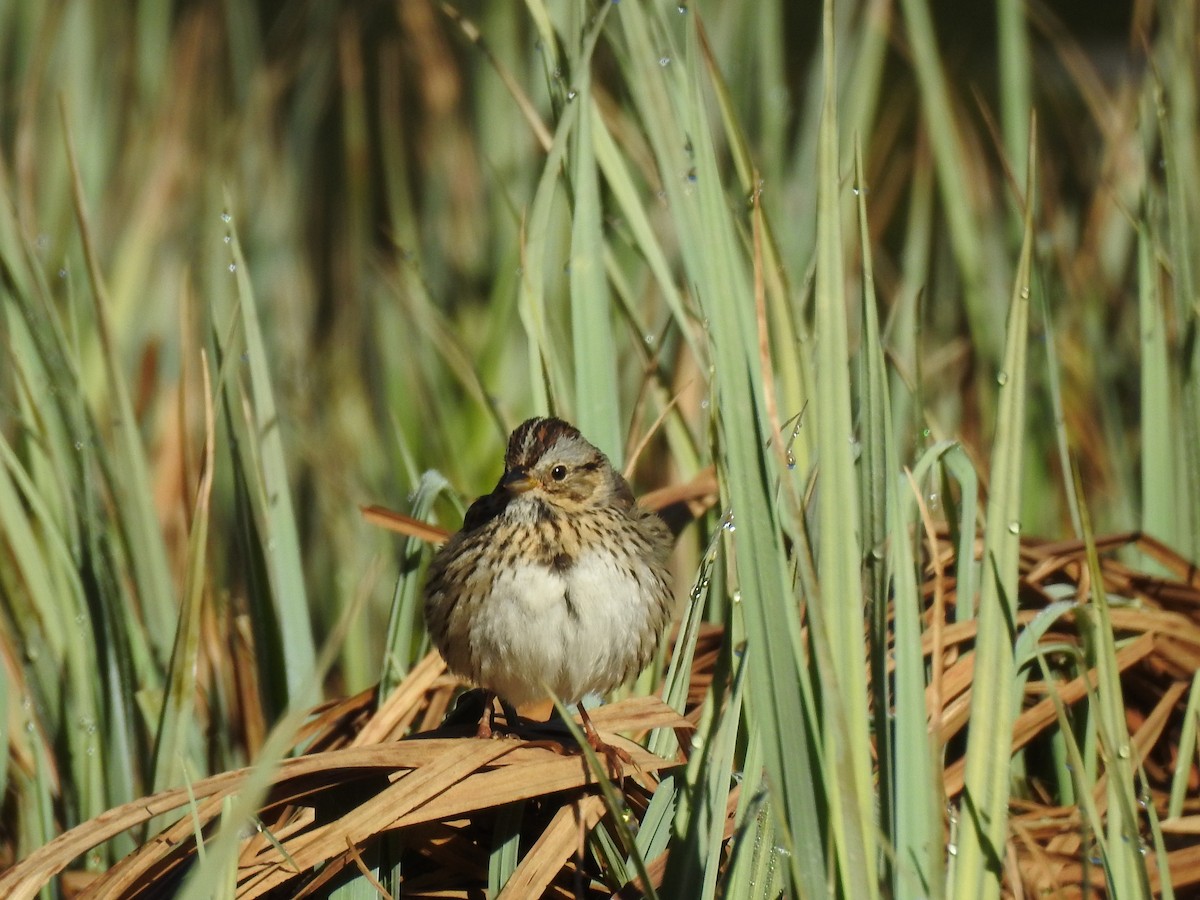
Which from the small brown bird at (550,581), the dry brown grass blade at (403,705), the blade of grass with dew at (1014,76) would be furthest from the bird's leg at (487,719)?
the blade of grass with dew at (1014,76)

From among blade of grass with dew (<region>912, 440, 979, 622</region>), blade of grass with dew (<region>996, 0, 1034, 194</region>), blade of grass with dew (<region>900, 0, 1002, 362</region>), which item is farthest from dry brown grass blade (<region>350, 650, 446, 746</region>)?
blade of grass with dew (<region>996, 0, 1034, 194</region>)

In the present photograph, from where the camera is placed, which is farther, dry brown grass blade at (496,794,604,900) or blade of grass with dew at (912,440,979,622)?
blade of grass with dew at (912,440,979,622)

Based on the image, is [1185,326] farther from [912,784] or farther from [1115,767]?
[912,784]

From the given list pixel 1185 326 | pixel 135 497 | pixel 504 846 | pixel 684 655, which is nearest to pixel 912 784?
pixel 684 655

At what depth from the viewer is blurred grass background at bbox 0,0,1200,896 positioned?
191 cm

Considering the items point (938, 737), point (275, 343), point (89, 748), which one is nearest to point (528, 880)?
point (938, 737)

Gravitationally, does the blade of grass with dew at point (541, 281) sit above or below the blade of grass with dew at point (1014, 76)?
below

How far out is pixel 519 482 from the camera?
276cm

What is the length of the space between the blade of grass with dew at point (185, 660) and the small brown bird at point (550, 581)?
18.1 inches

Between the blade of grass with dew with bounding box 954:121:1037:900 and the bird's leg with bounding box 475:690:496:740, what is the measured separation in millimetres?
722

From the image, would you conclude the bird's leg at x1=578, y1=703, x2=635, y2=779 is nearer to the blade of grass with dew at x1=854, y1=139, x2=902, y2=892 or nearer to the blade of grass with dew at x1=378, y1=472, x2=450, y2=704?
the blade of grass with dew at x1=854, y1=139, x2=902, y2=892

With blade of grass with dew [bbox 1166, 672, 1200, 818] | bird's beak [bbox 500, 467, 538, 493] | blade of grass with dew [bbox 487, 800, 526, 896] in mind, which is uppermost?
bird's beak [bbox 500, 467, 538, 493]

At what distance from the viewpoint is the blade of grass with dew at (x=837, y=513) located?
1.72 meters

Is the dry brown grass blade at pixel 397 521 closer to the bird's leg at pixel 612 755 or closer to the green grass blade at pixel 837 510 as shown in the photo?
the bird's leg at pixel 612 755
